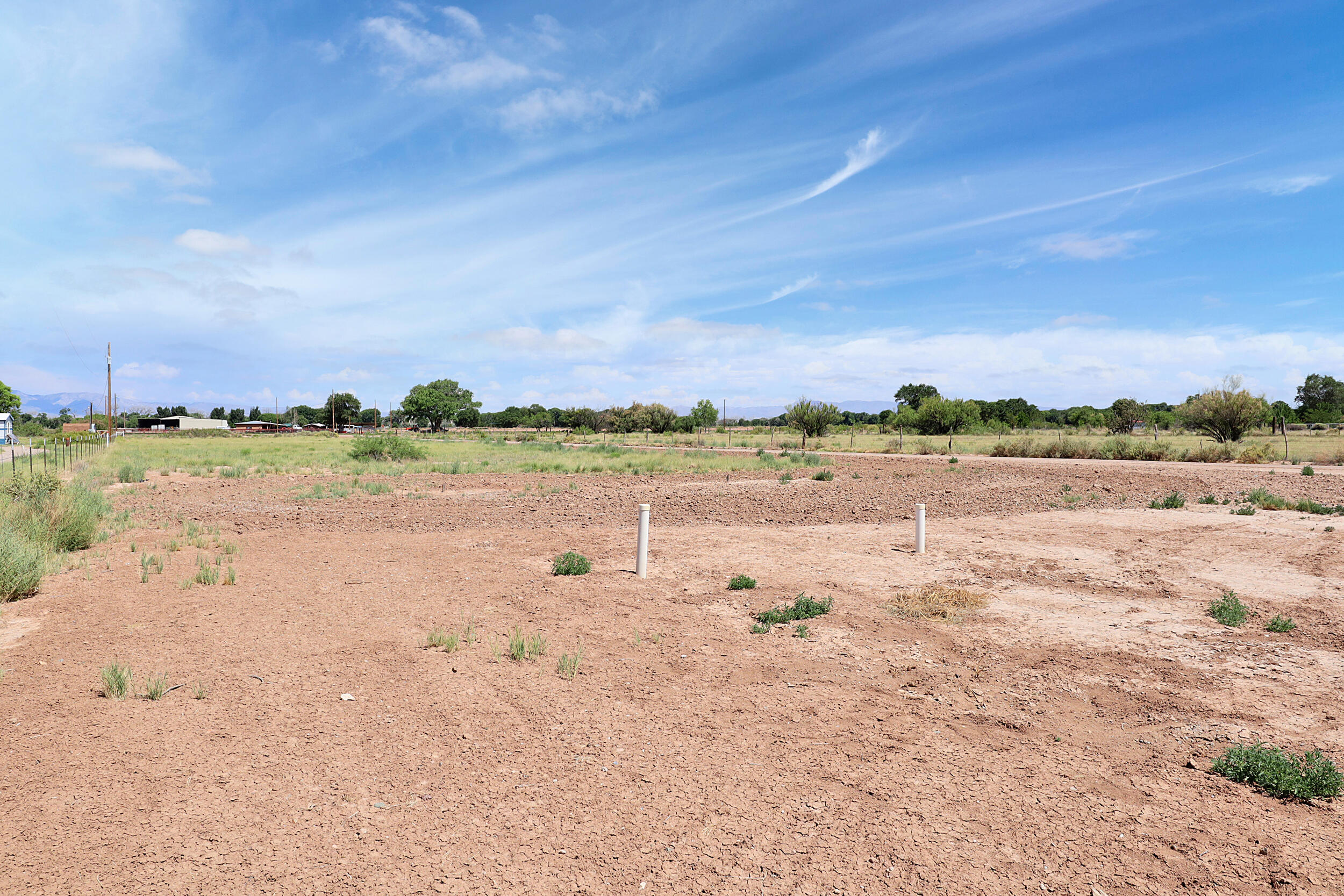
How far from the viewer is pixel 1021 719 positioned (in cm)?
537

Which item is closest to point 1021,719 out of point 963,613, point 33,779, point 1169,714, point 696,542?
point 1169,714

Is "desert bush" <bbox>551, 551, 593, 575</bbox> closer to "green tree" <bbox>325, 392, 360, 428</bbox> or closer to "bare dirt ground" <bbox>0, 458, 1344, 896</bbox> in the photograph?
"bare dirt ground" <bbox>0, 458, 1344, 896</bbox>

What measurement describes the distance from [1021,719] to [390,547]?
35.2 ft

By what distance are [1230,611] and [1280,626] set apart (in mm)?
485

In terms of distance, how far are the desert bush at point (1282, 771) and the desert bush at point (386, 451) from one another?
38.8 m

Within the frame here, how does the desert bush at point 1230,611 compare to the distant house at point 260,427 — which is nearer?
the desert bush at point 1230,611

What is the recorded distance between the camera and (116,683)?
5.55 meters

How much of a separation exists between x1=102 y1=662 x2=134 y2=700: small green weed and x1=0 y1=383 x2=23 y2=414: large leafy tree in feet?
424

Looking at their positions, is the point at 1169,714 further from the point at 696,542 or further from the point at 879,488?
the point at 879,488

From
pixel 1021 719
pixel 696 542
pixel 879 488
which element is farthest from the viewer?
pixel 879 488

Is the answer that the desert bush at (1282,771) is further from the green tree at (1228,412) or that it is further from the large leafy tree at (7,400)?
the large leafy tree at (7,400)

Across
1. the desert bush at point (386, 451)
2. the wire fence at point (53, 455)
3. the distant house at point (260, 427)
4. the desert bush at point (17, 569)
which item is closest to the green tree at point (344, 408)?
the distant house at point (260, 427)

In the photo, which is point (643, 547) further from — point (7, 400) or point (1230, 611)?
point (7, 400)

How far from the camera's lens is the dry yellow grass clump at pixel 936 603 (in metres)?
8.36
